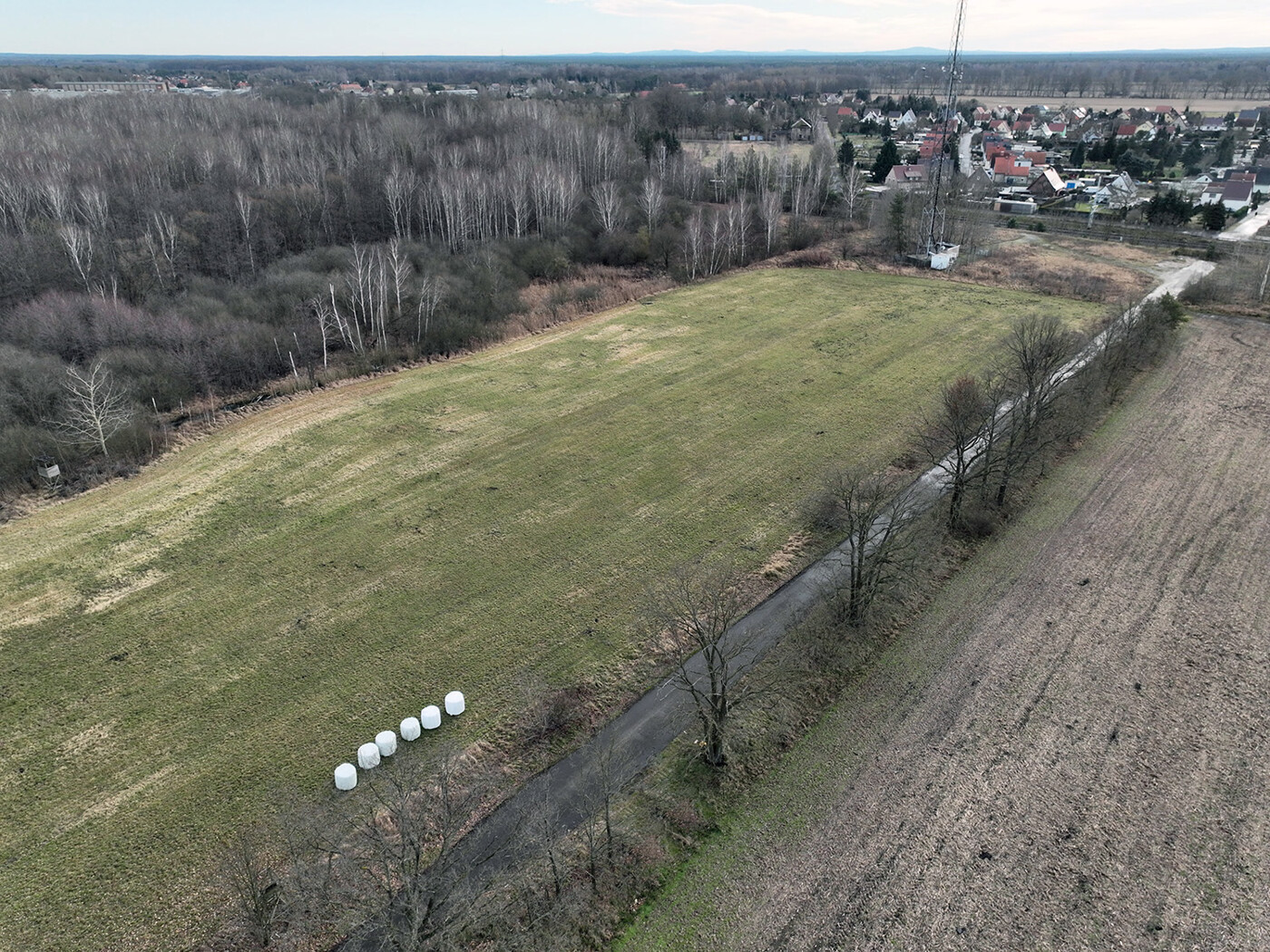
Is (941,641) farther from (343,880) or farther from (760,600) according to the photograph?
(343,880)

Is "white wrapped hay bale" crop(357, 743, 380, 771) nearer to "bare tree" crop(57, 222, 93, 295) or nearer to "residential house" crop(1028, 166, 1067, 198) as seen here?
"bare tree" crop(57, 222, 93, 295)

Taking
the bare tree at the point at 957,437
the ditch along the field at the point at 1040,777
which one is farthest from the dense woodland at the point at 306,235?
the ditch along the field at the point at 1040,777

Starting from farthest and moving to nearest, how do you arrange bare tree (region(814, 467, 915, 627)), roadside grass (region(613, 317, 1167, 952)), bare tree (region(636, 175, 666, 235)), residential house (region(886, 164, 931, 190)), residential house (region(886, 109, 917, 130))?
residential house (region(886, 109, 917, 130)) < residential house (region(886, 164, 931, 190)) < bare tree (region(636, 175, 666, 235)) < bare tree (region(814, 467, 915, 627)) < roadside grass (region(613, 317, 1167, 952))

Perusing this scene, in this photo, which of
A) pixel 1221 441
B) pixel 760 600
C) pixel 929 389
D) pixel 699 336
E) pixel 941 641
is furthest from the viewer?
pixel 699 336

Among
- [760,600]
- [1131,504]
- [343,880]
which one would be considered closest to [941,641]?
[760,600]

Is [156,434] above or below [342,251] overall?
below

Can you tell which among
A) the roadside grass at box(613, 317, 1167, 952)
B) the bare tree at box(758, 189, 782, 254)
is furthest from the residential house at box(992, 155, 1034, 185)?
the roadside grass at box(613, 317, 1167, 952)
